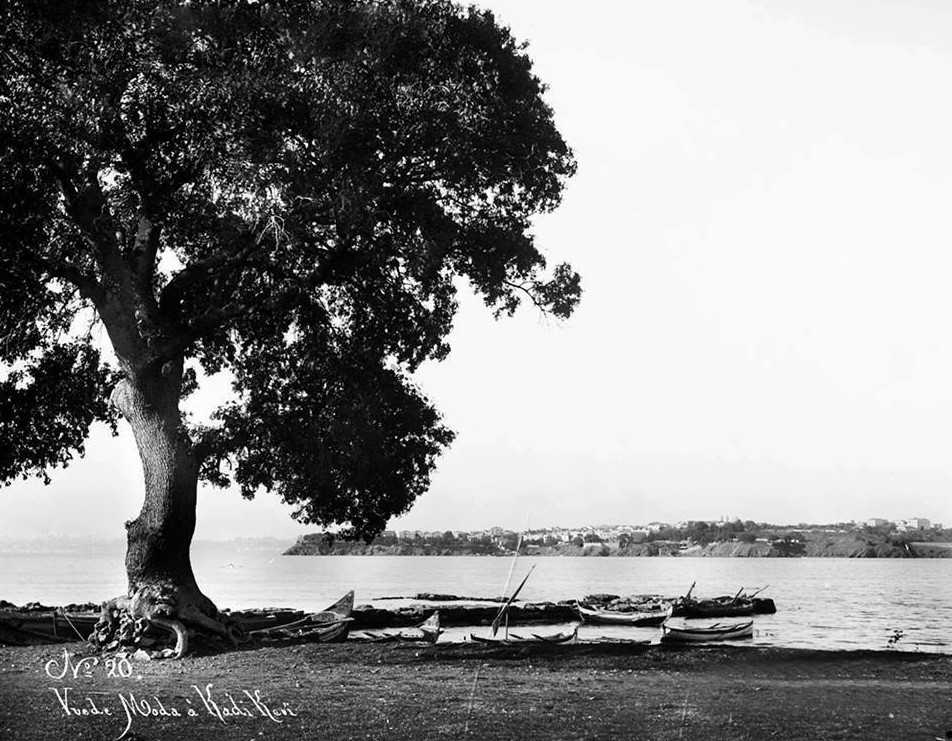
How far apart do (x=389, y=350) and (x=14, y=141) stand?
8.78 m

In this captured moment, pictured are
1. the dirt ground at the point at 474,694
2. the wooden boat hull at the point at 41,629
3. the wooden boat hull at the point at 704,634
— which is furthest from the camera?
the wooden boat hull at the point at 704,634

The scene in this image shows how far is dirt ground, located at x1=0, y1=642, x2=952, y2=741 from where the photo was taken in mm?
11391

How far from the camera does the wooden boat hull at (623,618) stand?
41.9 metres

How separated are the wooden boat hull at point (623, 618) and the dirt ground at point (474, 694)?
21.4 metres

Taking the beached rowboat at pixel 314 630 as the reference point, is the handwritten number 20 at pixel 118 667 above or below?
above

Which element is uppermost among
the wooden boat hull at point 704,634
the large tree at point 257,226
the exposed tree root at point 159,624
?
the large tree at point 257,226

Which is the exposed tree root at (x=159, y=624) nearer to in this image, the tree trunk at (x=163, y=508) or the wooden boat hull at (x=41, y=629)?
the tree trunk at (x=163, y=508)

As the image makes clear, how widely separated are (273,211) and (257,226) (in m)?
1.13

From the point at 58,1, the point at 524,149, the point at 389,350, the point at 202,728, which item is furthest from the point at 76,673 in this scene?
the point at 524,149

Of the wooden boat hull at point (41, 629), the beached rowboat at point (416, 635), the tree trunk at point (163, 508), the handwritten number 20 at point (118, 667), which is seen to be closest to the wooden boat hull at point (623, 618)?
the beached rowboat at point (416, 635)

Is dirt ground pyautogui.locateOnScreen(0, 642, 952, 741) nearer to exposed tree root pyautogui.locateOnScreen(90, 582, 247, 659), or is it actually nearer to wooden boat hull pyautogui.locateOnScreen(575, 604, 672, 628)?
exposed tree root pyautogui.locateOnScreen(90, 582, 247, 659)

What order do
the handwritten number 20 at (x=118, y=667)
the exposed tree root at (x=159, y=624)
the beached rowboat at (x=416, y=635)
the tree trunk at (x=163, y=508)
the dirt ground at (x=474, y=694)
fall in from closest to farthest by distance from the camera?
1. the dirt ground at (x=474, y=694)
2. the handwritten number 20 at (x=118, y=667)
3. the exposed tree root at (x=159, y=624)
4. the tree trunk at (x=163, y=508)
5. the beached rowboat at (x=416, y=635)

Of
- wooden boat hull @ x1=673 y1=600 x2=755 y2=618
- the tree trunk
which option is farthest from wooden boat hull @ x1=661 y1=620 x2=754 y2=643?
the tree trunk

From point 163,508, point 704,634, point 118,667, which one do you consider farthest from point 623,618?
point 118,667
